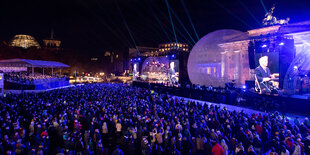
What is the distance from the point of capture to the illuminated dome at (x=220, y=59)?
87.6 ft

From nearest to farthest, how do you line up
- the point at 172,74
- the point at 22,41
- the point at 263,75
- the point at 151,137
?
the point at 151,137 → the point at 263,75 → the point at 172,74 → the point at 22,41

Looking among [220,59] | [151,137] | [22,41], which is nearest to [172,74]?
[220,59]

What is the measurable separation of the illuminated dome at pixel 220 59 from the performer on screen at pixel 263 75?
8.13m

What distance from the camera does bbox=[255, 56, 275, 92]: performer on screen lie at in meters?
17.3

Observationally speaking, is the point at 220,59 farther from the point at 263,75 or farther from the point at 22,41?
the point at 22,41

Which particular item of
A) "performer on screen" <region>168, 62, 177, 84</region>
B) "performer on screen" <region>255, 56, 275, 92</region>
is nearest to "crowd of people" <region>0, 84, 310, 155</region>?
"performer on screen" <region>255, 56, 275, 92</region>

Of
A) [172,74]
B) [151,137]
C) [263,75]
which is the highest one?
[172,74]

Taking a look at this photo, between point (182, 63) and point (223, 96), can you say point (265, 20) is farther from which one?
point (223, 96)

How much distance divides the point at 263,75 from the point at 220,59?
1212 cm

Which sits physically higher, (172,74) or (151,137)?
(172,74)

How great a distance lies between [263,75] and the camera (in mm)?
17703

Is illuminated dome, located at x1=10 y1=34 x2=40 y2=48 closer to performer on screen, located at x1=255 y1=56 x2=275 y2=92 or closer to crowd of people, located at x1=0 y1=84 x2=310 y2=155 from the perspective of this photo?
crowd of people, located at x1=0 y1=84 x2=310 y2=155

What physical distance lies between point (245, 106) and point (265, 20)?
1650 cm

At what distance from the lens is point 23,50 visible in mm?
46062
